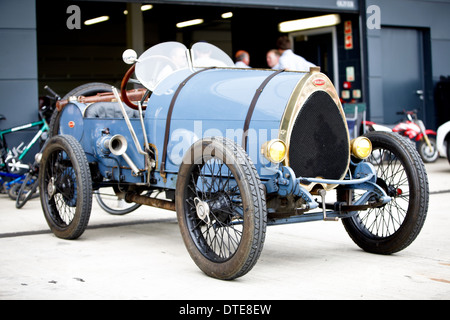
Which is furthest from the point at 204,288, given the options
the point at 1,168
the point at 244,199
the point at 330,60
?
the point at 330,60

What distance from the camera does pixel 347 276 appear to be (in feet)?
14.6

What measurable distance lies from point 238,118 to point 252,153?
28 cm

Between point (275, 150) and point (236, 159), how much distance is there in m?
0.35

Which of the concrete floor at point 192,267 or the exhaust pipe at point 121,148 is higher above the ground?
the exhaust pipe at point 121,148

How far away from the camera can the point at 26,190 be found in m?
8.23

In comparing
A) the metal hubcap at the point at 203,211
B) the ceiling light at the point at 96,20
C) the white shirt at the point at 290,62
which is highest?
the ceiling light at the point at 96,20

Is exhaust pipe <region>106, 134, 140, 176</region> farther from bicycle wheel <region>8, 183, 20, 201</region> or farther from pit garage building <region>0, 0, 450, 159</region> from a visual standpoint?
pit garage building <region>0, 0, 450, 159</region>

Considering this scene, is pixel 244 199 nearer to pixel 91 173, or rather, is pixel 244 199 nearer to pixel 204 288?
pixel 204 288

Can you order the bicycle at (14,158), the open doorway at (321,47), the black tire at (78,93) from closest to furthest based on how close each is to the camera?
the black tire at (78,93) → the bicycle at (14,158) → the open doorway at (321,47)

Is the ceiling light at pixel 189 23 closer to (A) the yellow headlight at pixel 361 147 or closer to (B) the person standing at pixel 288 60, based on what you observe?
(B) the person standing at pixel 288 60

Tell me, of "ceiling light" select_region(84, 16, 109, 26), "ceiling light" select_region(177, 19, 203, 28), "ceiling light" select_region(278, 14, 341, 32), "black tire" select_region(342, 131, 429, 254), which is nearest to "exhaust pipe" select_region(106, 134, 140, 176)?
"black tire" select_region(342, 131, 429, 254)

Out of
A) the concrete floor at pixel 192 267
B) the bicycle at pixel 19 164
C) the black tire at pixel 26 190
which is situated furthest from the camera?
the bicycle at pixel 19 164

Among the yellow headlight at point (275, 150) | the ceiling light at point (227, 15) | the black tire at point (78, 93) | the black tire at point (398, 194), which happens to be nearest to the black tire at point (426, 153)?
the ceiling light at point (227, 15)

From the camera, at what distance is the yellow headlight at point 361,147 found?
497 centimetres
